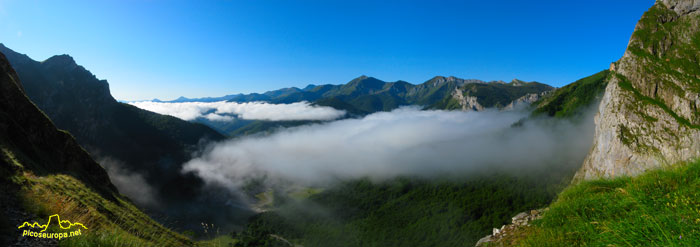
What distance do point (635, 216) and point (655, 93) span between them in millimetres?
134330

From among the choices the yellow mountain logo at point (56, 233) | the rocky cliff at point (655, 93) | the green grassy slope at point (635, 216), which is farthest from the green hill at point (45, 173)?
the rocky cliff at point (655, 93)

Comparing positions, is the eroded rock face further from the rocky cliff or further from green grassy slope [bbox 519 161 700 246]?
green grassy slope [bbox 519 161 700 246]

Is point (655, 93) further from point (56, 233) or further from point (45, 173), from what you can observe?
point (45, 173)

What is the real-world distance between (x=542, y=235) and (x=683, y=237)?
324 cm

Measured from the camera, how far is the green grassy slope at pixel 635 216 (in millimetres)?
3594

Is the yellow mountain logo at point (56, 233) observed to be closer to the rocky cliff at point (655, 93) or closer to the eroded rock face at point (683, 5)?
the rocky cliff at point (655, 93)

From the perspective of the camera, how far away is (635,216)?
181 inches

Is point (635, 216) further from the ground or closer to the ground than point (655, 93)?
closer to the ground

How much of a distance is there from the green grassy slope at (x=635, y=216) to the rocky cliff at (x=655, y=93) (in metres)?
96.5

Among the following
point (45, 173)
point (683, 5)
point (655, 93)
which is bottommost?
point (45, 173)

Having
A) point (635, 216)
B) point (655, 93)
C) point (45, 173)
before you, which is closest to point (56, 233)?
point (635, 216)

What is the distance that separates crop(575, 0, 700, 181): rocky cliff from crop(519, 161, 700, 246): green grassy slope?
9649 cm

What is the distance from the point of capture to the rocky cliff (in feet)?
259

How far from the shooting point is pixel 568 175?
180 meters
